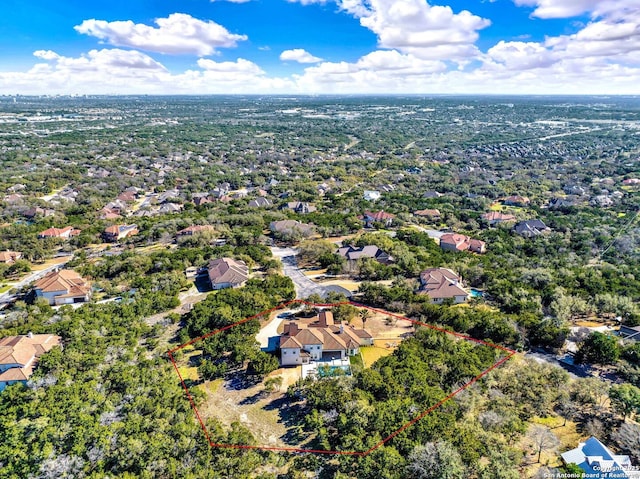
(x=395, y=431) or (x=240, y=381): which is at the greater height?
(x=395, y=431)

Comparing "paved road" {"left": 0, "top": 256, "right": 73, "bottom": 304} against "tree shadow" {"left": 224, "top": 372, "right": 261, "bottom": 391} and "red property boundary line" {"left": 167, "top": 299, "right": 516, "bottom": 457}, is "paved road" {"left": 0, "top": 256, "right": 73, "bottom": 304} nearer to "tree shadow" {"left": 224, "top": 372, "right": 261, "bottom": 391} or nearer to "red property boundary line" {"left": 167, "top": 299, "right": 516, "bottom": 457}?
"red property boundary line" {"left": 167, "top": 299, "right": 516, "bottom": 457}

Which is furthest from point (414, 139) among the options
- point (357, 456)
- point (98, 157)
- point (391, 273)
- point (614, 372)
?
point (357, 456)

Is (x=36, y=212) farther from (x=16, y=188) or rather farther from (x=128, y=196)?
(x=16, y=188)

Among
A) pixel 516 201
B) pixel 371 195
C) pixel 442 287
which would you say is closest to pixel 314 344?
pixel 442 287

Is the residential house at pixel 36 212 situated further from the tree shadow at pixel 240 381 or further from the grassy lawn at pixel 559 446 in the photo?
the grassy lawn at pixel 559 446

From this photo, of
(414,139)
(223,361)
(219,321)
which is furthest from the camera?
(414,139)

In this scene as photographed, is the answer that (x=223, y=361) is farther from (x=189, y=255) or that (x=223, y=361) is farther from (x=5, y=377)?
(x=189, y=255)
